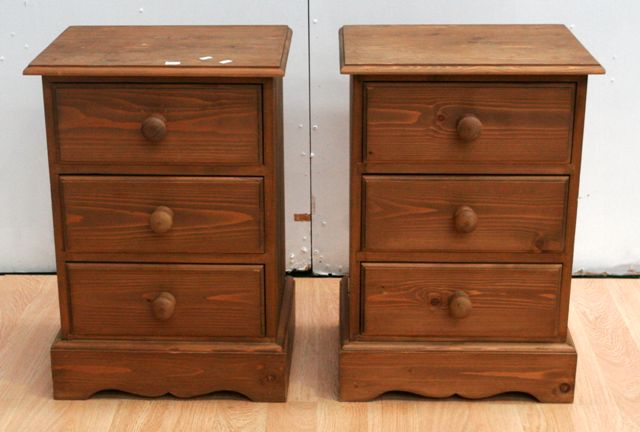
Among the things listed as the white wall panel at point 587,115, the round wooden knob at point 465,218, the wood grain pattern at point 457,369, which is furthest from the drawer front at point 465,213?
the white wall panel at point 587,115

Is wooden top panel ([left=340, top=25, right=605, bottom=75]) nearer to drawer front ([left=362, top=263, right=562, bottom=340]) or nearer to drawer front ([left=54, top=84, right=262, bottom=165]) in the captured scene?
drawer front ([left=54, top=84, right=262, bottom=165])

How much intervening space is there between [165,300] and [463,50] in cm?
71

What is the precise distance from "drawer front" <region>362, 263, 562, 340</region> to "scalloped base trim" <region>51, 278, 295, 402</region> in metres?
0.21

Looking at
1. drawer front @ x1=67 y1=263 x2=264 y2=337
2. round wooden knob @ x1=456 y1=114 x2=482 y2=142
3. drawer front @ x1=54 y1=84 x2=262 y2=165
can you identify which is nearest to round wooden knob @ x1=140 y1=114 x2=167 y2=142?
drawer front @ x1=54 y1=84 x2=262 y2=165

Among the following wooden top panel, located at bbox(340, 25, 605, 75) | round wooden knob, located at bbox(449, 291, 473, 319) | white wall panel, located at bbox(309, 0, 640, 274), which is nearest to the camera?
wooden top panel, located at bbox(340, 25, 605, 75)

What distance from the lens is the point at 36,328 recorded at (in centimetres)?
226

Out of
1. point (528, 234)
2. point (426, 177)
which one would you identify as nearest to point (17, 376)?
point (426, 177)

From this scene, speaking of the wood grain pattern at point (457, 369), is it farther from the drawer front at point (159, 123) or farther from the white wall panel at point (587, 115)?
the white wall panel at point (587, 115)

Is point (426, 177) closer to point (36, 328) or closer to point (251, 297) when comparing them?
point (251, 297)

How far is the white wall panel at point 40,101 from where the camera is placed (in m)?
2.31

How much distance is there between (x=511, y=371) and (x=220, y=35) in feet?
2.75

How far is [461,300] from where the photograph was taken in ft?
6.23

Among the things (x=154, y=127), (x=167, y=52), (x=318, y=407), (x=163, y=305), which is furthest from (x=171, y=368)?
(x=167, y=52)

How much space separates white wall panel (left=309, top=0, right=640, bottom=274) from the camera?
231 cm
